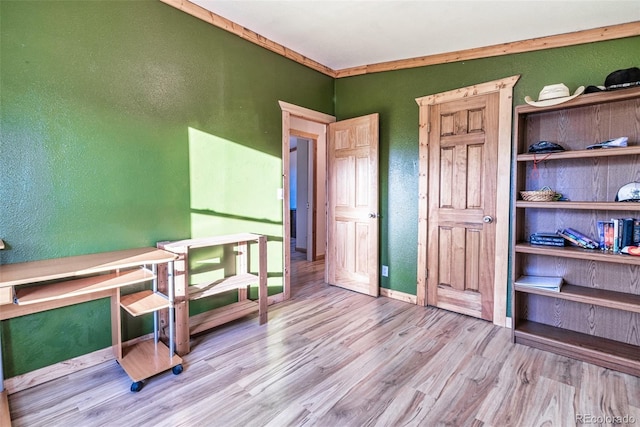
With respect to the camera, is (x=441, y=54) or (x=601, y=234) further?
(x=441, y=54)

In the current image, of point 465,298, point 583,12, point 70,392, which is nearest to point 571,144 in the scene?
point 583,12

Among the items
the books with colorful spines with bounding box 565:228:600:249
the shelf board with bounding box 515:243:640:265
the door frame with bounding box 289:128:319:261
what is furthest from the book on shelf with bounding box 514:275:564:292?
the door frame with bounding box 289:128:319:261

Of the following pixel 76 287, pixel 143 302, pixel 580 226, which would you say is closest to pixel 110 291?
pixel 143 302

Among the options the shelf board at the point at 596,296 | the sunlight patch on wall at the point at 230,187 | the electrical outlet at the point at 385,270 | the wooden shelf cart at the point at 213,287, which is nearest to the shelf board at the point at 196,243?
the wooden shelf cart at the point at 213,287

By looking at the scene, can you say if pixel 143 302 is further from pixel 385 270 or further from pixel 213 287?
pixel 385 270

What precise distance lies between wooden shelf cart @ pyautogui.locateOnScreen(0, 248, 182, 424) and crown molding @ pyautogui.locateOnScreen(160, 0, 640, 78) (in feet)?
6.64

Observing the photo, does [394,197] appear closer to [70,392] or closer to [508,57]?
[508,57]

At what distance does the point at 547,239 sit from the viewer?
101 inches

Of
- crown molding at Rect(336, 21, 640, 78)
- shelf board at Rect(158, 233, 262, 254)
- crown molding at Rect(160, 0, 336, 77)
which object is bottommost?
shelf board at Rect(158, 233, 262, 254)

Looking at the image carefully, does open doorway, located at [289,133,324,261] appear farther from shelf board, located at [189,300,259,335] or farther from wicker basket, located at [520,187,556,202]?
wicker basket, located at [520,187,556,202]

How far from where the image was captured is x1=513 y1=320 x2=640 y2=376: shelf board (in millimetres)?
2213

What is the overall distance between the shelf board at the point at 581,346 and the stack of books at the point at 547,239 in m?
0.71

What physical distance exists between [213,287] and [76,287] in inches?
38.4

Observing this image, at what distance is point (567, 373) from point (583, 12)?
260 centimetres
